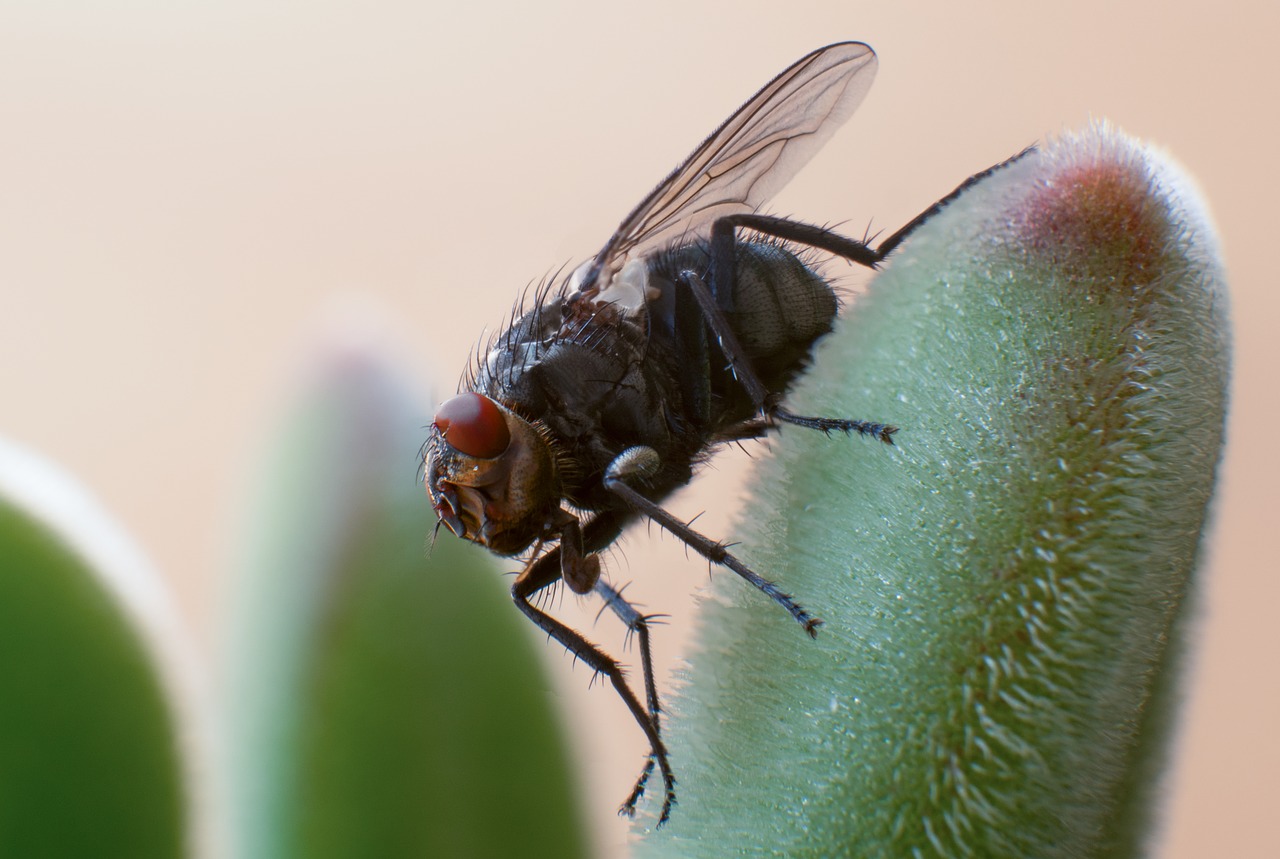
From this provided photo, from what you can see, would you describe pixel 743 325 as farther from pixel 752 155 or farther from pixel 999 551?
pixel 999 551

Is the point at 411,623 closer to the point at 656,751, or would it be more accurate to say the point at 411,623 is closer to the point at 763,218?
the point at 656,751

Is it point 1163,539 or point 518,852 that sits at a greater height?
point 1163,539

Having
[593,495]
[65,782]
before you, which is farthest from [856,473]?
[65,782]

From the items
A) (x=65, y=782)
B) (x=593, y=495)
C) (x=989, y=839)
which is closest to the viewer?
(x=989, y=839)

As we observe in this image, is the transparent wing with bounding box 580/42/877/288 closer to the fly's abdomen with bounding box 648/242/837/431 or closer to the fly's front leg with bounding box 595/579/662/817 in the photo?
the fly's abdomen with bounding box 648/242/837/431

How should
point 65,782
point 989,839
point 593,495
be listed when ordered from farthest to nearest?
point 593,495 → point 65,782 → point 989,839

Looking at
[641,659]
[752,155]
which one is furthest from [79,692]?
[752,155]

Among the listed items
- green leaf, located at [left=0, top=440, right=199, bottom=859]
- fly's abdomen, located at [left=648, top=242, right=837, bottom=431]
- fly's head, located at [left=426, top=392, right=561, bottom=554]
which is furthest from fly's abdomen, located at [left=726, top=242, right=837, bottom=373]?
green leaf, located at [left=0, top=440, right=199, bottom=859]
